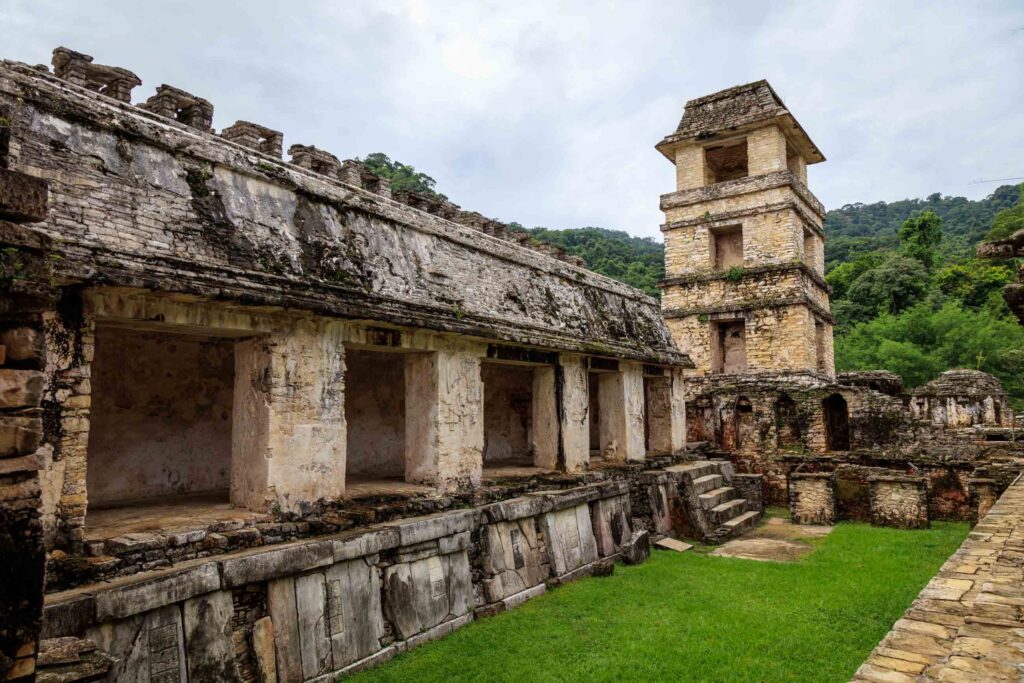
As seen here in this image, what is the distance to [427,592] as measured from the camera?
6.30 meters

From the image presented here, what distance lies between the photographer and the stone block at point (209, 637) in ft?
14.8

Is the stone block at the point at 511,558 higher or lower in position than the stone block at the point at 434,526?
lower

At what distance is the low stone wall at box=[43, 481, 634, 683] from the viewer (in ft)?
13.9

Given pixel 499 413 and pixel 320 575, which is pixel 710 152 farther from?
pixel 320 575

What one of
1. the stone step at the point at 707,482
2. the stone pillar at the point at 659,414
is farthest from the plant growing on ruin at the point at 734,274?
the stone step at the point at 707,482

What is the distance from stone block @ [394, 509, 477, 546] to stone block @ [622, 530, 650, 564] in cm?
292

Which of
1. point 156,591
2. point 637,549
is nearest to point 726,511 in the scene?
point 637,549

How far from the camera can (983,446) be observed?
44.1 ft

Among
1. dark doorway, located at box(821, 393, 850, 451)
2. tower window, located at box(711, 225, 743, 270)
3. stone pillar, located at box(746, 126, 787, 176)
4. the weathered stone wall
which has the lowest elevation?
dark doorway, located at box(821, 393, 850, 451)

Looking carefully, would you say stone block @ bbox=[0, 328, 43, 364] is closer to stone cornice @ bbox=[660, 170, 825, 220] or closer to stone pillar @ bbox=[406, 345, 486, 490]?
stone pillar @ bbox=[406, 345, 486, 490]

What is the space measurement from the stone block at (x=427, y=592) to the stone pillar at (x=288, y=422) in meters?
1.05

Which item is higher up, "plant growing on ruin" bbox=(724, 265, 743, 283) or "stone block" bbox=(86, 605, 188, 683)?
"plant growing on ruin" bbox=(724, 265, 743, 283)

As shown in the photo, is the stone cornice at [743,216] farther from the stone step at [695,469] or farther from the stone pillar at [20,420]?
the stone pillar at [20,420]

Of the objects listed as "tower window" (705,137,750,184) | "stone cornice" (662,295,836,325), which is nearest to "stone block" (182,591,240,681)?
"stone cornice" (662,295,836,325)
